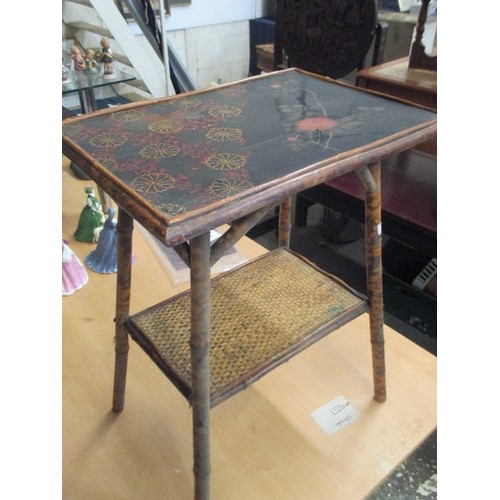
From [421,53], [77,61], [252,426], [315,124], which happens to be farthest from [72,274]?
[421,53]

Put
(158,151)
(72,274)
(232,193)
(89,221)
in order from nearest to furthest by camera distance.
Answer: (232,193) < (158,151) < (72,274) < (89,221)

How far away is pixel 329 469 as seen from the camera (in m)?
0.92

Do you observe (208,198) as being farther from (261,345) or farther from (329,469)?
(329,469)

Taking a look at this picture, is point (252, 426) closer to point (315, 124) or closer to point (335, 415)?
point (335, 415)

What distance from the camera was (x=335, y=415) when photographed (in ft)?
3.35

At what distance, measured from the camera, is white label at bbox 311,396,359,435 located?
3.29 ft

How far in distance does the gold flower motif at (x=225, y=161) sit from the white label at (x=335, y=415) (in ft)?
2.15

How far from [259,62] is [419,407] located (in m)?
3.15

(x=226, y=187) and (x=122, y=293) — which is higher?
(x=226, y=187)

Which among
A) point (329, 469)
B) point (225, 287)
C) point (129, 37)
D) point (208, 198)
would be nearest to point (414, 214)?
point (225, 287)

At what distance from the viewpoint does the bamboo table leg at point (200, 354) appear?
0.57m

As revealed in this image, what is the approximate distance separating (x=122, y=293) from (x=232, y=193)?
0.38m

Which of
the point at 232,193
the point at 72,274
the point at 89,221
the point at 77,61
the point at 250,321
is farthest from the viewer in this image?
the point at 77,61

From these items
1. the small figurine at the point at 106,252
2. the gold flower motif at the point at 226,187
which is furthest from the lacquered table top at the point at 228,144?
the small figurine at the point at 106,252
